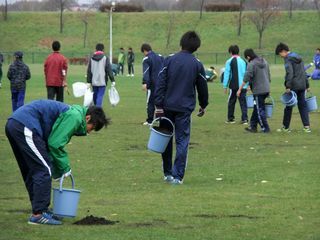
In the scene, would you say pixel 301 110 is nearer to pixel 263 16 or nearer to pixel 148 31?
pixel 263 16

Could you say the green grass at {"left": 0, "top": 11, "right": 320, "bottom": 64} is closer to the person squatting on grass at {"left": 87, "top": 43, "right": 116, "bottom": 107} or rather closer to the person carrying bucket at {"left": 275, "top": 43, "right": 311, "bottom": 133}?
the person squatting on grass at {"left": 87, "top": 43, "right": 116, "bottom": 107}

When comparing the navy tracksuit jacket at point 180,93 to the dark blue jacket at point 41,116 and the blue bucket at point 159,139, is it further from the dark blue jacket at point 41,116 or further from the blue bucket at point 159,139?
the dark blue jacket at point 41,116

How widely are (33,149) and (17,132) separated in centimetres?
24

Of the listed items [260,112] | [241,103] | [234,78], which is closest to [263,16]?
[234,78]

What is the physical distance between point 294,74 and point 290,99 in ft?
1.80

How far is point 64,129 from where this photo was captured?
872 cm

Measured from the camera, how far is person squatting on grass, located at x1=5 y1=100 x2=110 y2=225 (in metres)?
8.73

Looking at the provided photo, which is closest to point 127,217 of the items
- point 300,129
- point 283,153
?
point 283,153

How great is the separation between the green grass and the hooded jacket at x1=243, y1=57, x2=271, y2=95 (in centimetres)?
6054

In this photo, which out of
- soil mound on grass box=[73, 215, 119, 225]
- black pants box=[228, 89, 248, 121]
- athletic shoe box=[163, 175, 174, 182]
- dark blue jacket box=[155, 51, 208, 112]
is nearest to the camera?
soil mound on grass box=[73, 215, 119, 225]

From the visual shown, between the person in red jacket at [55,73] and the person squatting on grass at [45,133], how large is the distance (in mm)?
12482

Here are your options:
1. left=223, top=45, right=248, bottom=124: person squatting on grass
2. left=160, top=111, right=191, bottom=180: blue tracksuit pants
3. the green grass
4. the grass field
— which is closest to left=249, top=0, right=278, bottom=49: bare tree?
the green grass

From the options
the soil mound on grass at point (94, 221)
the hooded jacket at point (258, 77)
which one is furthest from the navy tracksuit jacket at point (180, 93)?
the hooded jacket at point (258, 77)

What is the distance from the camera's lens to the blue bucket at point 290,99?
18.8m
